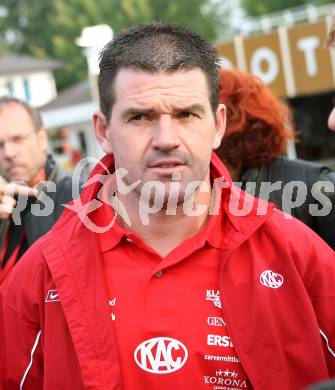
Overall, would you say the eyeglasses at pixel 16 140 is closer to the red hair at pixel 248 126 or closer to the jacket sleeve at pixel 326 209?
the red hair at pixel 248 126

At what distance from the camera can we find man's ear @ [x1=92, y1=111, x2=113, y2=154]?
262 cm

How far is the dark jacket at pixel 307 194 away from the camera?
10.3ft

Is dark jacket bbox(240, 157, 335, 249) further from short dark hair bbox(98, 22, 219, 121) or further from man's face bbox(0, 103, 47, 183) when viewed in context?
man's face bbox(0, 103, 47, 183)

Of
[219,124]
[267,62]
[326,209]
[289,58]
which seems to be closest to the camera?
[219,124]

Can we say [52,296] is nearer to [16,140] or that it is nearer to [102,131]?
[102,131]

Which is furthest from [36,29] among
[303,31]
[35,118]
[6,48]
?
[35,118]

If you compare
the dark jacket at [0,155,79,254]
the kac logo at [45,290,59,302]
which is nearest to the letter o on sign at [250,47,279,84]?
the dark jacket at [0,155,79,254]

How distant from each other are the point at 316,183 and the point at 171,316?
1.23 m

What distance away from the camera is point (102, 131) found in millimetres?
2652

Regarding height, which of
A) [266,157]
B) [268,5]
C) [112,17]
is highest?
[112,17]

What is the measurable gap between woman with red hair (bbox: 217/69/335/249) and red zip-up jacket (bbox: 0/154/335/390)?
68 cm

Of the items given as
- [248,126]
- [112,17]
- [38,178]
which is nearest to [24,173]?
[38,178]

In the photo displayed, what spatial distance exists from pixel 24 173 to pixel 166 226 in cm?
198

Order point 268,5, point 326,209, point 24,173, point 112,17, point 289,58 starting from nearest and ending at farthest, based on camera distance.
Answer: point 326,209 → point 24,173 → point 289,58 → point 268,5 → point 112,17
